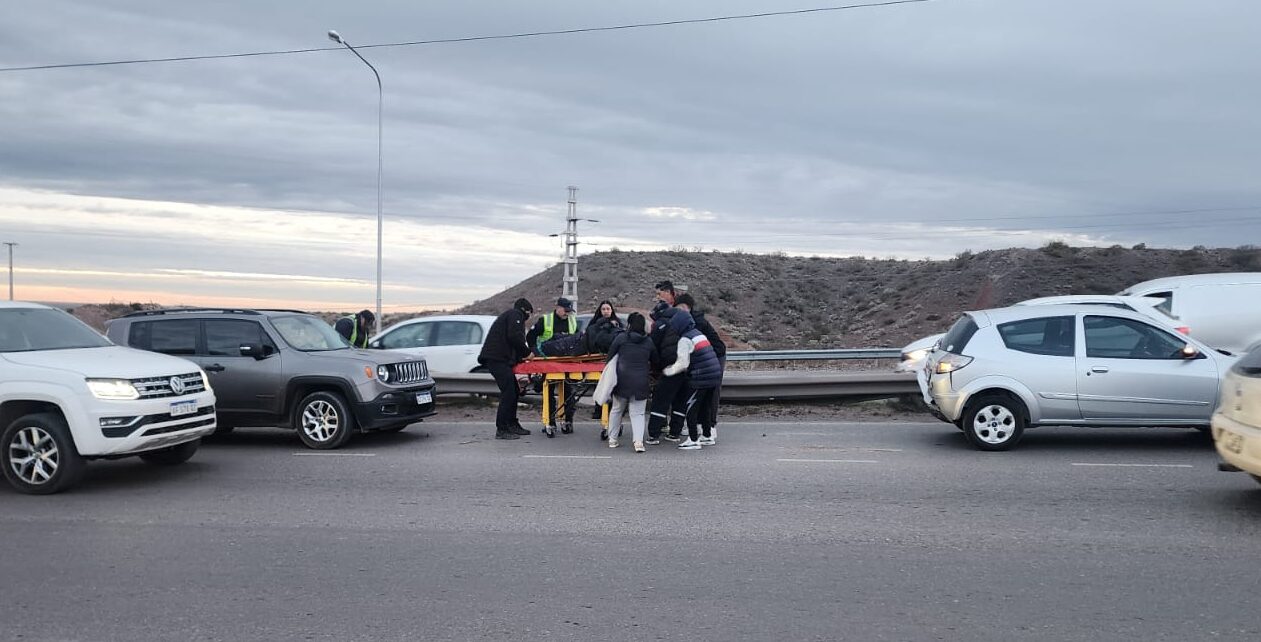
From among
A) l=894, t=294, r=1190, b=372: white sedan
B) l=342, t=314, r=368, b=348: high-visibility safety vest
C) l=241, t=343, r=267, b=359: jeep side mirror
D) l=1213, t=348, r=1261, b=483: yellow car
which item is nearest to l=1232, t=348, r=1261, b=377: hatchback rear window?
l=1213, t=348, r=1261, b=483: yellow car

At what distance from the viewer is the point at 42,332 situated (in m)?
10.2

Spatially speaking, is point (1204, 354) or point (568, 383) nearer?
point (1204, 354)

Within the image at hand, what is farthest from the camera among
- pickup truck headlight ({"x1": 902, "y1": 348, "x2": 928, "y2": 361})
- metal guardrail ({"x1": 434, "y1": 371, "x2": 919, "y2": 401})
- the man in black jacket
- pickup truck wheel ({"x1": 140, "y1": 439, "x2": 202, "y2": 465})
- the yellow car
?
pickup truck headlight ({"x1": 902, "y1": 348, "x2": 928, "y2": 361})

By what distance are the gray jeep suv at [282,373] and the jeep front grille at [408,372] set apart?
15 millimetres

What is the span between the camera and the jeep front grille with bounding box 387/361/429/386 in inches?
507

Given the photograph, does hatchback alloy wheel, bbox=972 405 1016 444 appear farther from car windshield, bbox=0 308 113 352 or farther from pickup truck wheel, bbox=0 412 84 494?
car windshield, bbox=0 308 113 352

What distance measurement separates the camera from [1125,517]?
8.00 metres

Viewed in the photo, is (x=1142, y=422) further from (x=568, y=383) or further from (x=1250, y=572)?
(x=568, y=383)

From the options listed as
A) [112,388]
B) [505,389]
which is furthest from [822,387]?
[112,388]

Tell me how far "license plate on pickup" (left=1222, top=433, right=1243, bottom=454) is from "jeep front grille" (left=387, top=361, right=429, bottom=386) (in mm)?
9062

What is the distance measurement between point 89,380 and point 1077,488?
9122 mm

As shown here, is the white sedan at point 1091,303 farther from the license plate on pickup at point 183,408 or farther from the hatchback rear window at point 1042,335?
the license plate on pickup at point 183,408

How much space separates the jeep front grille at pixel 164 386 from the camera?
9414 mm

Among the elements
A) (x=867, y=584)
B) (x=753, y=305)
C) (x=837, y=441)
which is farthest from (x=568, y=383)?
(x=753, y=305)
